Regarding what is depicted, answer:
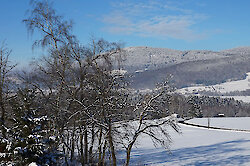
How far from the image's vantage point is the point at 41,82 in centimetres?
1338

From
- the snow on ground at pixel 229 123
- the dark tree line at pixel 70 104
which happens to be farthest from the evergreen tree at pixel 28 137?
the snow on ground at pixel 229 123

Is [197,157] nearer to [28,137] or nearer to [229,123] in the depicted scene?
[28,137]

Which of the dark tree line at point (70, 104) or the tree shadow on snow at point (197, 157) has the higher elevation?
the dark tree line at point (70, 104)

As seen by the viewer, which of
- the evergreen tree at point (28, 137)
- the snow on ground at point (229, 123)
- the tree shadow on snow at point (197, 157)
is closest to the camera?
the evergreen tree at point (28, 137)

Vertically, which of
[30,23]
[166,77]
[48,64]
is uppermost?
[30,23]

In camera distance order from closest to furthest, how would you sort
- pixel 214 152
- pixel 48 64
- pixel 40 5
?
pixel 40 5, pixel 48 64, pixel 214 152

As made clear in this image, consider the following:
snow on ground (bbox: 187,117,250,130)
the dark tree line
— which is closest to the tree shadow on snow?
the dark tree line

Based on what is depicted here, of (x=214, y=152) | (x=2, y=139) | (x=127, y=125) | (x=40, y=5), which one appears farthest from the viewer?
(x=214, y=152)

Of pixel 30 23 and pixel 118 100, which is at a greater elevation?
pixel 30 23

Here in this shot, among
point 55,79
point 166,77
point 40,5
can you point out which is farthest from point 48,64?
point 166,77

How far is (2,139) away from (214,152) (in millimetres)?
18559

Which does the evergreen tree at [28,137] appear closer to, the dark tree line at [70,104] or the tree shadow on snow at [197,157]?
the dark tree line at [70,104]

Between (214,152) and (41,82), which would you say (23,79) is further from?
(214,152)

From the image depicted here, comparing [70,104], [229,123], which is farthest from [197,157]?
[229,123]
